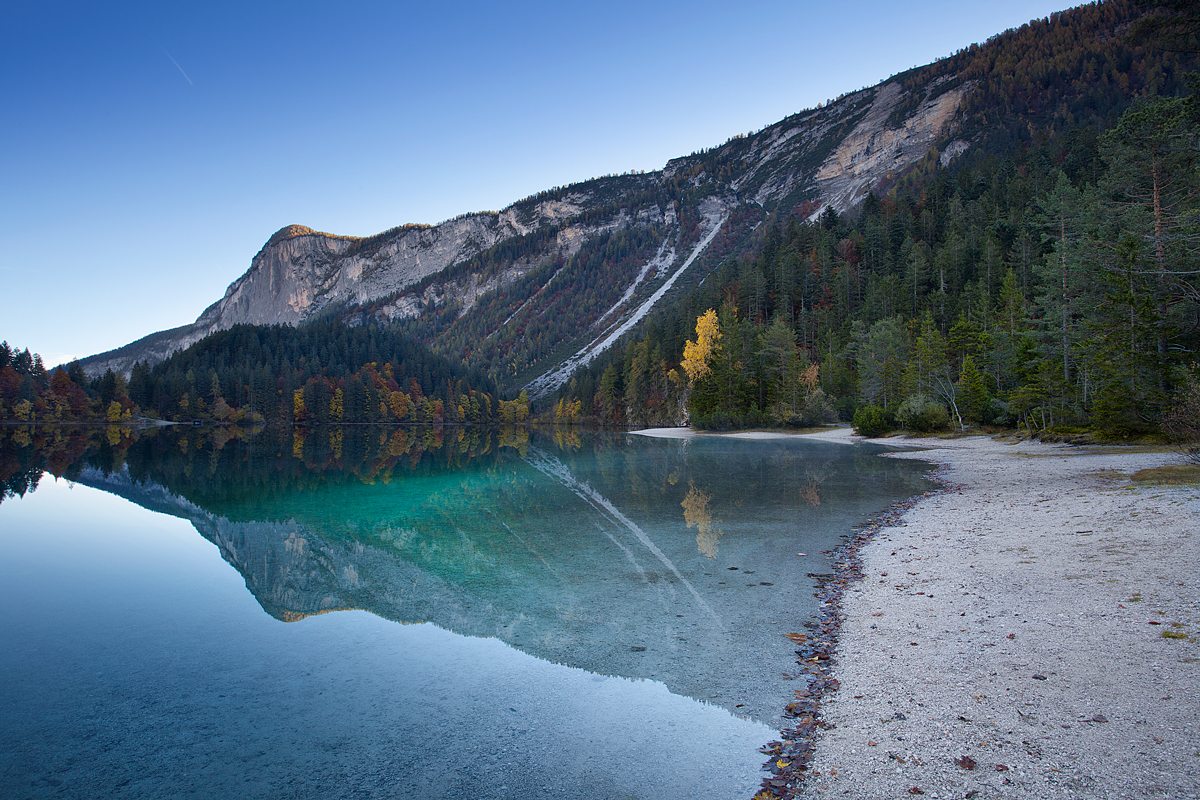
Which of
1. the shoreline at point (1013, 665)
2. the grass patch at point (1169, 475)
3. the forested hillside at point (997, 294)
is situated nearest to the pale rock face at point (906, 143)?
the forested hillside at point (997, 294)

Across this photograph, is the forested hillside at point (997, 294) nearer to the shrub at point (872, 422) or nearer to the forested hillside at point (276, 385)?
the shrub at point (872, 422)

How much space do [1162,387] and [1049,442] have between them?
804 cm

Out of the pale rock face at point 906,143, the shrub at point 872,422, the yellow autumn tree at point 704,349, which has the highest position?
the pale rock face at point 906,143

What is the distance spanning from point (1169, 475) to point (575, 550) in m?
16.8

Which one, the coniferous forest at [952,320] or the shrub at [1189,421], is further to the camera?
the coniferous forest at [952,320]

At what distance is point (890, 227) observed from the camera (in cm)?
8888

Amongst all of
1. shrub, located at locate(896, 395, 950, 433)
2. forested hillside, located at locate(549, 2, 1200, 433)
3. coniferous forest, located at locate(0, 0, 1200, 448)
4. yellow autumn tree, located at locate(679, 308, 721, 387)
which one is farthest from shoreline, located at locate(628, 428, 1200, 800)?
yellow autumn tree, located at locate(679, 308, 721, 387)

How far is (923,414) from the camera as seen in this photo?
46.6 meters

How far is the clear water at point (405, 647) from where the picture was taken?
5.39m

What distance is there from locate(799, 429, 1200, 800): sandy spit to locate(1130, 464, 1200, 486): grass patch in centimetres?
201

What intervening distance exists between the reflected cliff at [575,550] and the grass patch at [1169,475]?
6349 mm

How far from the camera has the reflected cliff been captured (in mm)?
8320

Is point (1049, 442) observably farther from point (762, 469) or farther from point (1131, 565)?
point (1131, 565)

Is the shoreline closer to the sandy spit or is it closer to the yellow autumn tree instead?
the sandy spit
